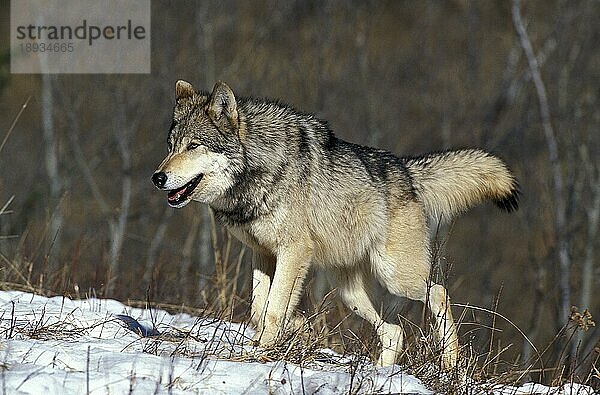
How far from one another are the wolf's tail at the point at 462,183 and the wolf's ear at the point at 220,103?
1596mm

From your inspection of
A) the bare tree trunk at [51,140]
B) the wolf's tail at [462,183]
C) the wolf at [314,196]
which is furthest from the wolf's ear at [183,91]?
the bare tree trunk at [51,140]

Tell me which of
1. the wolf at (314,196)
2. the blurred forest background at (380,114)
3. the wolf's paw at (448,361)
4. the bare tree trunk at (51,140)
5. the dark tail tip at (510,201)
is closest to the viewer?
the wolf's paw at (448,361)

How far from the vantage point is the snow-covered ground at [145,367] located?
13.6 feet

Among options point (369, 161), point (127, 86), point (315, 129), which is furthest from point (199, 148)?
point (127, 86)

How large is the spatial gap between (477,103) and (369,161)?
12070mm

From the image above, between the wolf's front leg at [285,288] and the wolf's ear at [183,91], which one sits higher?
the wolf's ear at [183,91]

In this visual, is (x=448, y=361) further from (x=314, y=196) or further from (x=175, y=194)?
(x=175, y=194)

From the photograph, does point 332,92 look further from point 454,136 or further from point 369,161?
point 369,161

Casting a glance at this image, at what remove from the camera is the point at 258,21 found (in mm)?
17156

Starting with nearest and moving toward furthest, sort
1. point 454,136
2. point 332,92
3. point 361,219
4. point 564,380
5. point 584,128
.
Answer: point 564,380 < point 361,219 < point 584,128 < point 332,92 < point 454,136

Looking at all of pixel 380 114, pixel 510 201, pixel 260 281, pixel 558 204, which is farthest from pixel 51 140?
pixel 510 201

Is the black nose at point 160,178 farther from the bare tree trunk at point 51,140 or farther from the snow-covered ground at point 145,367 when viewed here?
the bare tree trunk at point 51,140

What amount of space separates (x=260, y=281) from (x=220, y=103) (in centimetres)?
121

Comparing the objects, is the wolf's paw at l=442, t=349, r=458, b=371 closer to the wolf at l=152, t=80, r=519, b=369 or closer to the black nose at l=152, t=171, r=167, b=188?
the wolf at l=152, t=80, r=519, b=369
